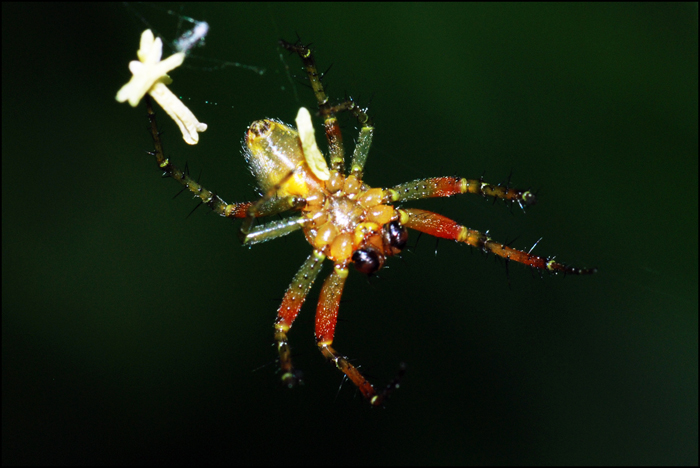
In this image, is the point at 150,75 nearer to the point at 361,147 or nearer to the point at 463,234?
the point at 361,147

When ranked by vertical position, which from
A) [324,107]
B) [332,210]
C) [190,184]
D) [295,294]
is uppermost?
[190,184]

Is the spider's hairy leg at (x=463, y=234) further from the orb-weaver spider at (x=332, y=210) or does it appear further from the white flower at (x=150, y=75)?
the white flower at (x=150, y=75)

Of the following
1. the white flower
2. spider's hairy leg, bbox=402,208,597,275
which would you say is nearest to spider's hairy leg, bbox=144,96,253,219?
the white flower

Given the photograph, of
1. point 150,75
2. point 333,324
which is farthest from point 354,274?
point 150,75

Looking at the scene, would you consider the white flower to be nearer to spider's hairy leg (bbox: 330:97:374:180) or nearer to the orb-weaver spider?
the orb-weaver spider

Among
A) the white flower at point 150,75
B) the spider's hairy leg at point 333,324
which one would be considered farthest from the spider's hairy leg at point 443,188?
the white flower at point 150,75

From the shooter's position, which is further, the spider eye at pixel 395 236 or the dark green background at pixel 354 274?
the dark green background at pixel 354 274
